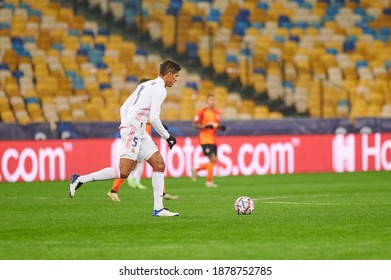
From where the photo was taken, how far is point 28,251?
1184 cm

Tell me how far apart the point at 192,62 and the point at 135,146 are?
17853 millimetres

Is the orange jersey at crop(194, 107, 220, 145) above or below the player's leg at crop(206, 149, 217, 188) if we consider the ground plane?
above

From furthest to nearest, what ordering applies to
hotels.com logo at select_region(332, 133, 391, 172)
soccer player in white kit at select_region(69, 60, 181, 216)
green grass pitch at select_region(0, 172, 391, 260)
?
hotels.com logo at select_region(332, 133, 391, 172), soccer player in white kit at select_region(69, 60, 181, 216), green grass pitch at select_region(0, 172, 391, 260)

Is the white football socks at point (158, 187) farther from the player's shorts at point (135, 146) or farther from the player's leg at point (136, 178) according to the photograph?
the player's leg at point (136, 178)

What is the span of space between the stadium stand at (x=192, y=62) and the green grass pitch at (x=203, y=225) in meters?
7.22

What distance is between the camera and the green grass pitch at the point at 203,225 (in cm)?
1162

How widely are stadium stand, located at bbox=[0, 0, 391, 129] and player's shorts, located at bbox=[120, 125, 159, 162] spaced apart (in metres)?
13.5

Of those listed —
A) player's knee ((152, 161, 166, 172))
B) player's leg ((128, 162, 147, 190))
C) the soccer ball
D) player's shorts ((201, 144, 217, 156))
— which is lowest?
player's leg ((128, 162, 147, 190))

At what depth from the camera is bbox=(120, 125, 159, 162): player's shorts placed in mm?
16328

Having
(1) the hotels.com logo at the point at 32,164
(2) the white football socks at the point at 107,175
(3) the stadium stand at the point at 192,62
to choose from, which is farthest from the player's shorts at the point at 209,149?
(2) the white football socks at the point at 107,175

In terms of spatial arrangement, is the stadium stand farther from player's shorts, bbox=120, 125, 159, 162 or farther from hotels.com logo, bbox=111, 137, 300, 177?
player's shorts, bbox=120, 125, 159, 162

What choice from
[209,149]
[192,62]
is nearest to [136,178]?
[209,149]

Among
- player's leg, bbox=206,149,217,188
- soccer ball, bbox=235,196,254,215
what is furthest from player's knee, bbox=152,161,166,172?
player's leg, bbox=206,149,217,188
